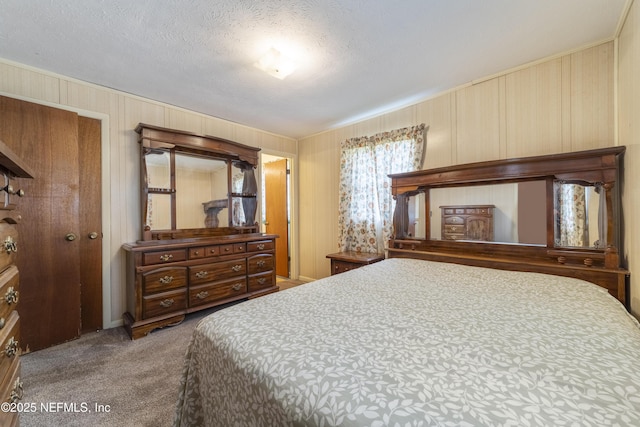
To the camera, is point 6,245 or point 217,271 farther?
point 217,271

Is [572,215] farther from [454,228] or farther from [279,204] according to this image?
[279,204]

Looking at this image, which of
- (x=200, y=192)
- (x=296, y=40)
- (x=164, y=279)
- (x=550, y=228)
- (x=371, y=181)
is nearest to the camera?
(x=296, y=40)

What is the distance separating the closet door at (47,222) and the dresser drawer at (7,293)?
164 cm

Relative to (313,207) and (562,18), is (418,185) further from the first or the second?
(313,207)

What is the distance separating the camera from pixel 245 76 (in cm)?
228

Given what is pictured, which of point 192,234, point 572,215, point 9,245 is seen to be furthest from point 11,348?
point 572,215

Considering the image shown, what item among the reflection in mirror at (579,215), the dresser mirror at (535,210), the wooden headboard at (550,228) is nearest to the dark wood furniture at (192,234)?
the wooden headboard at (550,228)

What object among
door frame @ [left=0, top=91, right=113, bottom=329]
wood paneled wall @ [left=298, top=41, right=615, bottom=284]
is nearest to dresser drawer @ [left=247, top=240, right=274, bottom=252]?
door frame @ [left=0, top=91, right=113, bottom=329]

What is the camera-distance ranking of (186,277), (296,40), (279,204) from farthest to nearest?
(279,204) < (186,277) < (296,40)

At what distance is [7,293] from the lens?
2.70 feet

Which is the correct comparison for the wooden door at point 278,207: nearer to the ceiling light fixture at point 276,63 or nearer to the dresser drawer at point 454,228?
the ceiling light fixture at point 276,63

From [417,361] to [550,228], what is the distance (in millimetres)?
1944

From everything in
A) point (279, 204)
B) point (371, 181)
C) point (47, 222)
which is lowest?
point (47, 222)

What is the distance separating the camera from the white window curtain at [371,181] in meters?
2.89
